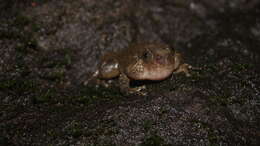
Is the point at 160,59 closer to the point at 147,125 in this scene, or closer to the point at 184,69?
the point at 184,69

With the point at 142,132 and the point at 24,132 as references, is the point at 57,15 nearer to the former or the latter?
the point at 24,132

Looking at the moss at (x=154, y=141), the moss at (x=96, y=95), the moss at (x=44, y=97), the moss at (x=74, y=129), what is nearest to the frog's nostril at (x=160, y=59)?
the moss at (x=96, y=95)

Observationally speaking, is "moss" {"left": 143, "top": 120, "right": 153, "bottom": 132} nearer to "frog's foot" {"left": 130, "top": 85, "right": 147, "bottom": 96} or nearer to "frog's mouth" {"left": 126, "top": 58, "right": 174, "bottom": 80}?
"frog's foot" {"left": 130, "top": 85, "right": 147, "bottom": 96}

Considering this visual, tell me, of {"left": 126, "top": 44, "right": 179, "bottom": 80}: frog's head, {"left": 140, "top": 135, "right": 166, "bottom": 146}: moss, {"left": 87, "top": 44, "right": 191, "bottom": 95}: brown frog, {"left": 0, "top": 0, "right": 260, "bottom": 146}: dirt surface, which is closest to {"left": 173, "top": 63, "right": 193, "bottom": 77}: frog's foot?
{"left": 87, "top": 44, "right": 191, "bottom": 95}: brown frog

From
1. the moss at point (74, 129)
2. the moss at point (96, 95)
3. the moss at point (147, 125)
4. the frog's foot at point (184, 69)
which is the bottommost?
the moss at point (74, 129)

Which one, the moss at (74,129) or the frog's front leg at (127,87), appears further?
the frog's front leg at (127,87)

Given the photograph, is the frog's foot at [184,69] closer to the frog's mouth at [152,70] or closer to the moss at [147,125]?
the frog's mouth at [152,70]
